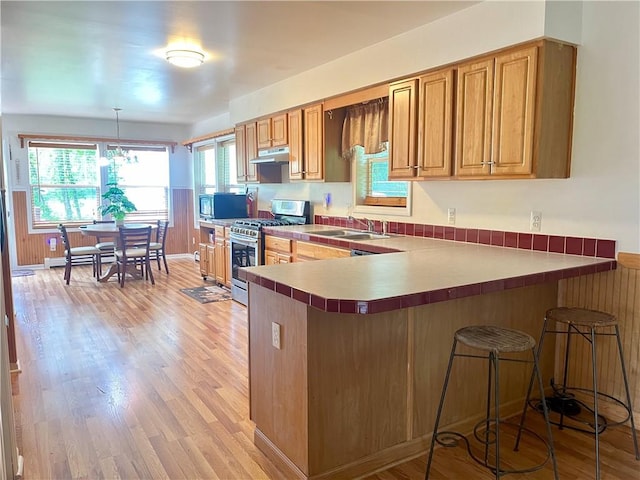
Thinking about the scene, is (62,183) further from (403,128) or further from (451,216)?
(451,216)

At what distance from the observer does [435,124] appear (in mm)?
3219

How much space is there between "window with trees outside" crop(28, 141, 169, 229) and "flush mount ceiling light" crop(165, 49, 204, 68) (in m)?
4.38

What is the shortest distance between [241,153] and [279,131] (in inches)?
40.5

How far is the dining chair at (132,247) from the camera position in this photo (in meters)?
6.27

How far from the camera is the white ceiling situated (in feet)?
9.78

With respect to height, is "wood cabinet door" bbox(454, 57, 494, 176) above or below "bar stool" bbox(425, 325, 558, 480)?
above

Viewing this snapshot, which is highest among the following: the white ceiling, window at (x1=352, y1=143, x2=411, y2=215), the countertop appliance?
the white ceiling

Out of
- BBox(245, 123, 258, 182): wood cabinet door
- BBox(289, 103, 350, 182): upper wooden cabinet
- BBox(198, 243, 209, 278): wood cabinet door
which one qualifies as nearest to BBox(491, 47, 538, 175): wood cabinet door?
BBox(289, 103, 350, 182): upper wooden cabinet

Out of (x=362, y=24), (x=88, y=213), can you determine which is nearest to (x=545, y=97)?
(x=362, y=24)

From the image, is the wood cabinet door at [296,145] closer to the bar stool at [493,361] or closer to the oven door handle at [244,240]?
the oven door handle at [244,240]

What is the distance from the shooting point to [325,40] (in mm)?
3613

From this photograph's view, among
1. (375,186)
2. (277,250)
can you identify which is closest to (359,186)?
(375,186)

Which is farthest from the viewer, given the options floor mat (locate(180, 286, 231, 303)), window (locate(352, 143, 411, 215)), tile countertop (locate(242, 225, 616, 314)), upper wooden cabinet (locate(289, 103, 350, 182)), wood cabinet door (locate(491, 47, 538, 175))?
floor mat (locate(180, 286, 231, 303))

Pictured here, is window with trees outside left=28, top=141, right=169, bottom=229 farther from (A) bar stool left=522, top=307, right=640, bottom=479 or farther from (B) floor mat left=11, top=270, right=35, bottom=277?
(A) bar stool left=522, top=307, right=640, bottom=479
